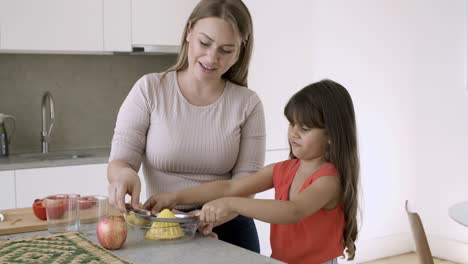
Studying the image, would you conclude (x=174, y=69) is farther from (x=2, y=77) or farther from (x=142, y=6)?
(x=2, y=77)

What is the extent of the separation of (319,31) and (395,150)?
3.44 ft

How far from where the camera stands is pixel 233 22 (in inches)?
77.9

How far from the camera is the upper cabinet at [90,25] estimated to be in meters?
3.47

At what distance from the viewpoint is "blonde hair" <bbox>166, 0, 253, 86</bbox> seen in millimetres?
1980

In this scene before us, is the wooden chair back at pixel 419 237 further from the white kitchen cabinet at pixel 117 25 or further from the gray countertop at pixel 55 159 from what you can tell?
the white kitchen cabinet at pixel 117 25

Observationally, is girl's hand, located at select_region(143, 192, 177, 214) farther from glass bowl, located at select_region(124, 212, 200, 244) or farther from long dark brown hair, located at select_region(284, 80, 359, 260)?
long dark brown hair, located at select_region(284, 80, 359, 260)

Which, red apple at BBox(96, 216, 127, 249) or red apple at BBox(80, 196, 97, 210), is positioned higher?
red apple at BBox(80, 196, 97, 210)

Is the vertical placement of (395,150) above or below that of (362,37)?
below

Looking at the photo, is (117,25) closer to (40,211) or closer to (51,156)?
(51,156)

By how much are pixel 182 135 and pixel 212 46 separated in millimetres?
292

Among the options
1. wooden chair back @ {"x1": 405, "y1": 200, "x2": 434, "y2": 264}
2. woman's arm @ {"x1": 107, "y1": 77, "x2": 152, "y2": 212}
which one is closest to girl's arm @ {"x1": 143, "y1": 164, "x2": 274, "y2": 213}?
woman's arm @ {"x1": 107, "y1": 77, "x2": 152, "y2": 212}

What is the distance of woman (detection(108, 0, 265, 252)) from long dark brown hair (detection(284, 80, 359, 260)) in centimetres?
26

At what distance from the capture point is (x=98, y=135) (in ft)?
13.7

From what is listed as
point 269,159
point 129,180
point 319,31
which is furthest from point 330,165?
point 319,31
